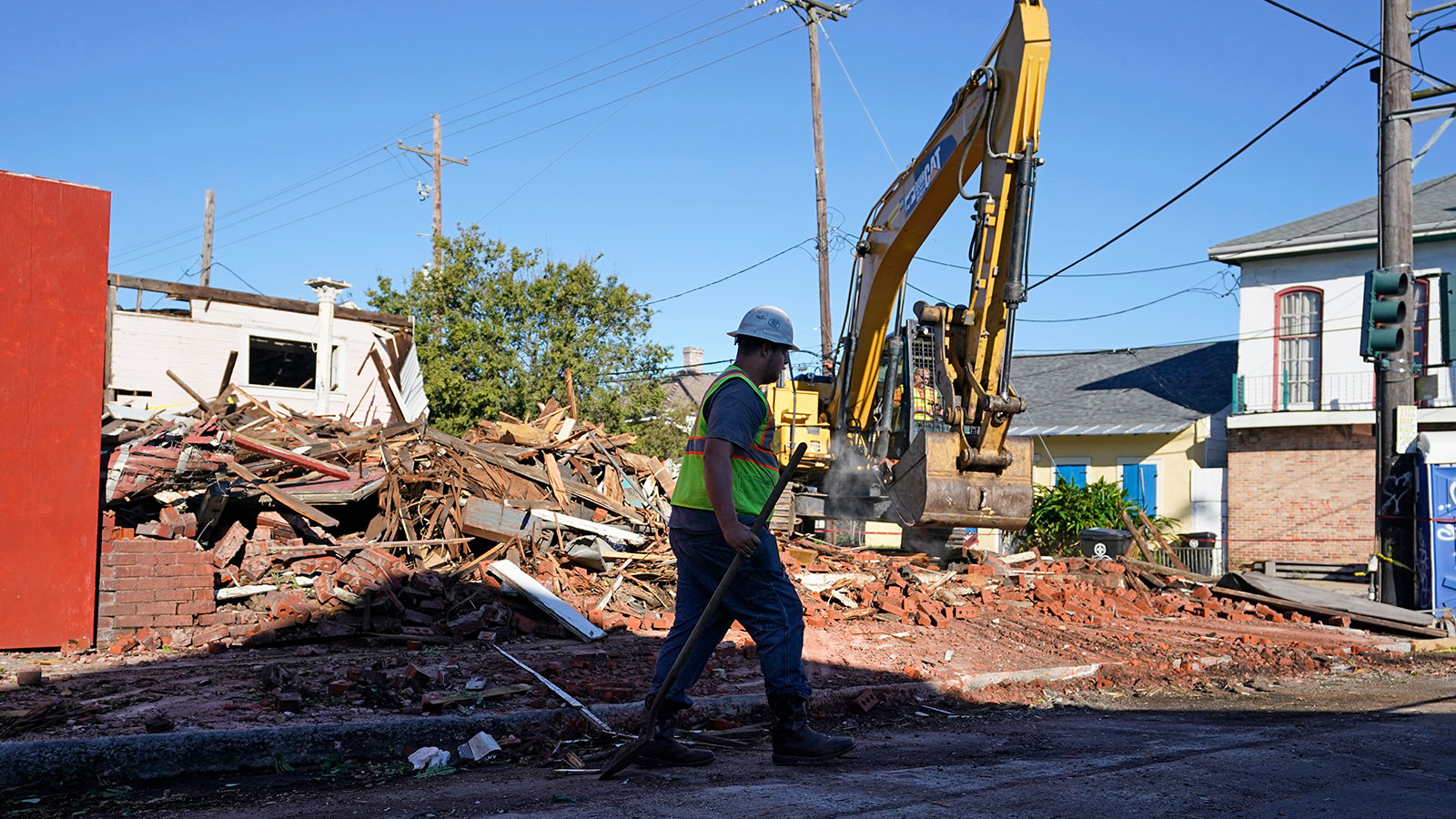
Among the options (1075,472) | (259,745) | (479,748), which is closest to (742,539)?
(479,748)

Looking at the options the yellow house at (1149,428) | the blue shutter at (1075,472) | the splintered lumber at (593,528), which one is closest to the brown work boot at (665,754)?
the splintered lumber at (593,528)

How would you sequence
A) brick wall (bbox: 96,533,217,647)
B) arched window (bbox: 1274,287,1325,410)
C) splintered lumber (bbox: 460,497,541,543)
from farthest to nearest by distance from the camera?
arched window (bbox: 1274,287,1325,410) < splintered lumber (bbox: 460,497,541,543) < brick wall (bbox: 96,533,217,647)

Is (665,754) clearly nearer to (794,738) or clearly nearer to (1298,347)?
(794,738)

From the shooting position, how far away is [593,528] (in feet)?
36.4

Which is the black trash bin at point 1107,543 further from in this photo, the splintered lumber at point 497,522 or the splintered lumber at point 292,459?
the splintered lumber at point 292,459

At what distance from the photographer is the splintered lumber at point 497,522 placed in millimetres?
10562

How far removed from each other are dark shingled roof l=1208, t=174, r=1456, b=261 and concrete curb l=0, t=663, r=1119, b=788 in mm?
21119

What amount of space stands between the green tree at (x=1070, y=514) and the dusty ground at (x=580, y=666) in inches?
367

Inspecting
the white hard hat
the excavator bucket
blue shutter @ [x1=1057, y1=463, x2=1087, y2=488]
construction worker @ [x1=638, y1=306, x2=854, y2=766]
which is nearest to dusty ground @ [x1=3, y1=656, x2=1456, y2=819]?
construction worker @ [x1=638, y1=306, x2=854, y2=766]

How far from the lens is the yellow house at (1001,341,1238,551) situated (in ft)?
77.8

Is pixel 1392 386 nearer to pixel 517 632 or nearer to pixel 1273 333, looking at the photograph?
pixel 517 632

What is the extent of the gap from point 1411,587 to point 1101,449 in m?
12.8

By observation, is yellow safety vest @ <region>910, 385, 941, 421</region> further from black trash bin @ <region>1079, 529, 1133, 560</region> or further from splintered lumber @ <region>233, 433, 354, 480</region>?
splintered lumber @ <region>233, 433, 354, 480</region>

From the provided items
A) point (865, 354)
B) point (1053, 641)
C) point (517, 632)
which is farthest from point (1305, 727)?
point (865, 354)
